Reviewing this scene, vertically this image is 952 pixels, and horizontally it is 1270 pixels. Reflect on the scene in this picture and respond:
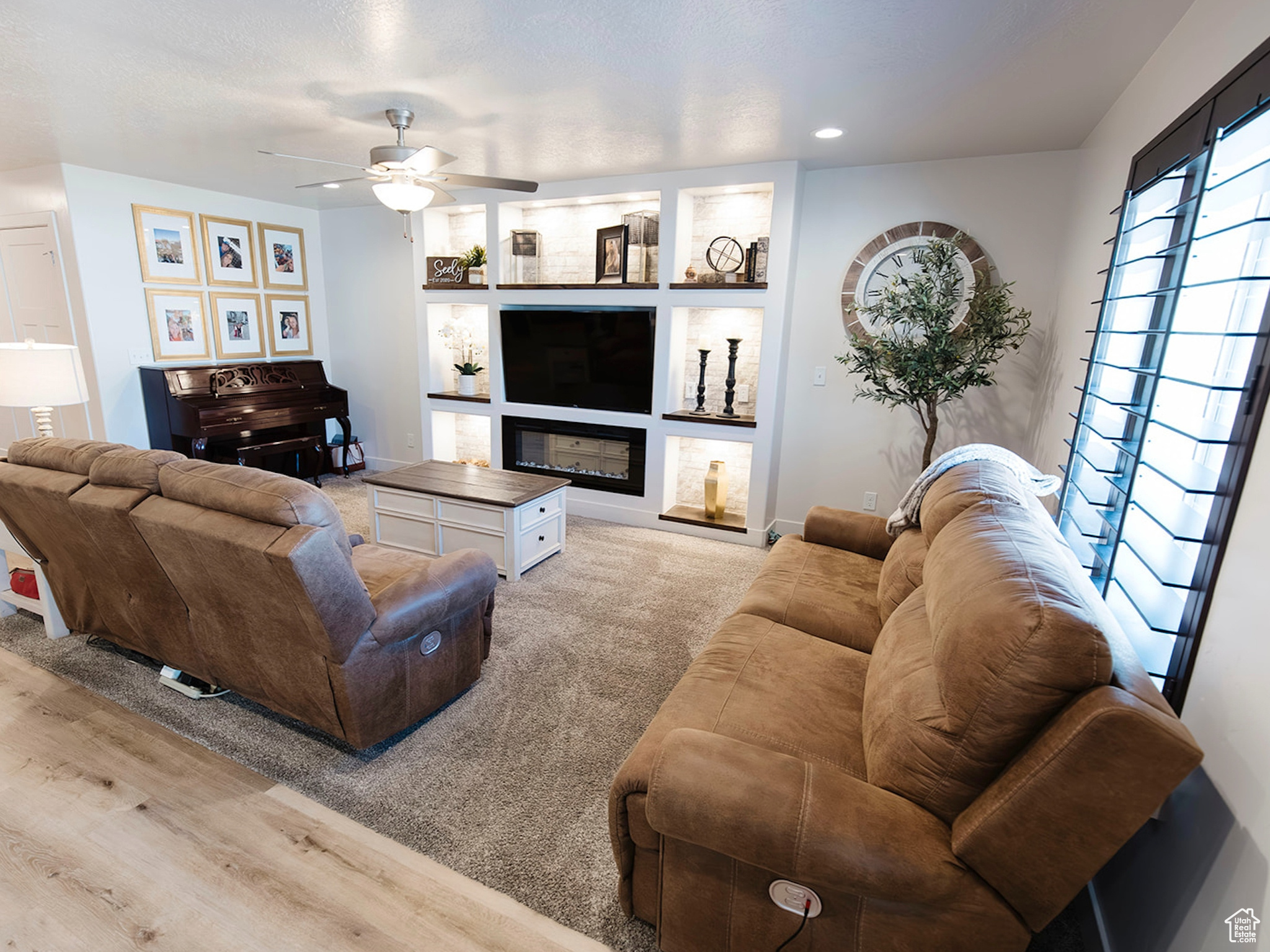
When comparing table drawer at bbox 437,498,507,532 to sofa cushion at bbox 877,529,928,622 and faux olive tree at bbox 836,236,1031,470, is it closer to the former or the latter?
sofa cushion at bbox 877,529,928,622

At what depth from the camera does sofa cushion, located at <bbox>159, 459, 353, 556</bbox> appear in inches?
65.3

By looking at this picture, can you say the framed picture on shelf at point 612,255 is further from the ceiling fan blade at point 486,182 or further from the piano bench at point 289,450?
the piano bench at point 289,450

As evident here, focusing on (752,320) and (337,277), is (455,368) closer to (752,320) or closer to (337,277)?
(337,277)

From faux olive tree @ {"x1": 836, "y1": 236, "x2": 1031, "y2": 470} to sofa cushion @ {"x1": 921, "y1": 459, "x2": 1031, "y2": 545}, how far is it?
3.91 ft

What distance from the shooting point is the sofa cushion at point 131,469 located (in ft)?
6.39

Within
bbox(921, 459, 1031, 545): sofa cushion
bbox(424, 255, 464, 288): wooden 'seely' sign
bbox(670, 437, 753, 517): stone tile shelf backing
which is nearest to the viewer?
bbox(921, 459, 1031, 545): sofa cushion

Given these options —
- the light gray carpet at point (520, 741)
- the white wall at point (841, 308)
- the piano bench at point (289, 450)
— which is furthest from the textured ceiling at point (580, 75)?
the light gray carpet at point (520, 741)

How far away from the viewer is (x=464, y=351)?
528cm

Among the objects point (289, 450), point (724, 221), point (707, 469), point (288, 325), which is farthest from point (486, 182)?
point (288, 325)

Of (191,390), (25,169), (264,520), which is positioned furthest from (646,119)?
(25,169)

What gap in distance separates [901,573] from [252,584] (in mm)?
2091

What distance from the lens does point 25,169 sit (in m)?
4.34

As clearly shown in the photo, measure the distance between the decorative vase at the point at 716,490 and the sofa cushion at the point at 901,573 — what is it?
201 centimetres

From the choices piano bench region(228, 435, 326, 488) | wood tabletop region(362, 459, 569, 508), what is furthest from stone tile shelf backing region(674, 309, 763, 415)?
piano bench region(228, 435, 326, 488)
